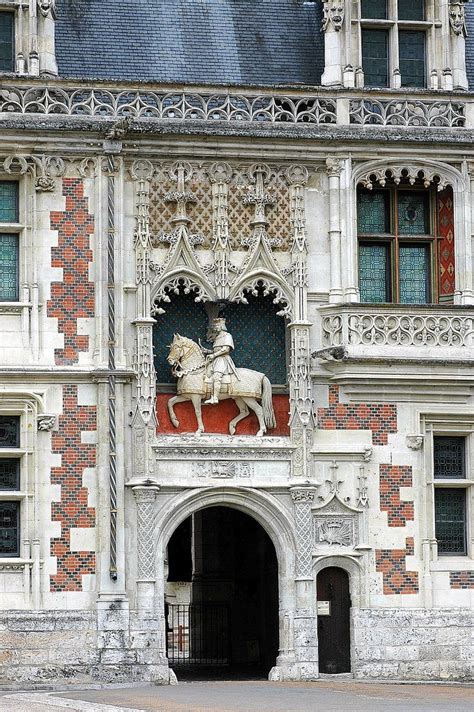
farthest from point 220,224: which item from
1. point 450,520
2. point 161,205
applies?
point 450,520

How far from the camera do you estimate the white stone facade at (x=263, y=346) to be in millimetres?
31156

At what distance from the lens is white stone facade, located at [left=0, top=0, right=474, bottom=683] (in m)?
31.2

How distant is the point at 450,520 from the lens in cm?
3266

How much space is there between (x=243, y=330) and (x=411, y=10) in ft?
20.6

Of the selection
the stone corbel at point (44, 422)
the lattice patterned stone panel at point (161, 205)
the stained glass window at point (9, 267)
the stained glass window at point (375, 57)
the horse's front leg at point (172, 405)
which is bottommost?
the stone corbel at point (44, 422)

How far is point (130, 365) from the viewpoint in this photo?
3169 cm

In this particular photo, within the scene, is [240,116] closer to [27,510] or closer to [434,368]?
[434,368]

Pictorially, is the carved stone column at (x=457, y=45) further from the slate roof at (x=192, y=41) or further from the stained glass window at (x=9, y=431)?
Answer: the stained glass window at (x=9, y=431)

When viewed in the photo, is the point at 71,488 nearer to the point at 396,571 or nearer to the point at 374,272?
the point at 396,571

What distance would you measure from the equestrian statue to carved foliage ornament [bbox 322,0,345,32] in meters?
5.35

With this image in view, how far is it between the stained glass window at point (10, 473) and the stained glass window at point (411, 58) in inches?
365

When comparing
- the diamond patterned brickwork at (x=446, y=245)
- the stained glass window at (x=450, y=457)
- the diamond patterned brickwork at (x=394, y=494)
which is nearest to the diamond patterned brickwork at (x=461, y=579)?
the diamond patterned brickwork at (x=394, y=494)

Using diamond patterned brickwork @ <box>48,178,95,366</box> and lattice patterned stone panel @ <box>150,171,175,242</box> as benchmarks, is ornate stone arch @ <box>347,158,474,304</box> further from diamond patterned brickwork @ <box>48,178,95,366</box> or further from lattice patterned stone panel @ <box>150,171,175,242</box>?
diamond patterned brickwork @ <box>48,178,95,366</box>

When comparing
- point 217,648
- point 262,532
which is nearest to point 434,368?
point 262,532
